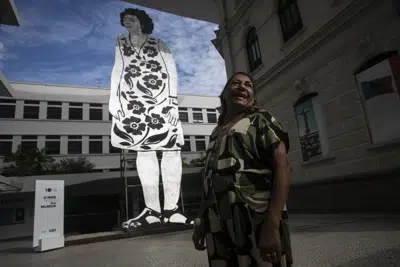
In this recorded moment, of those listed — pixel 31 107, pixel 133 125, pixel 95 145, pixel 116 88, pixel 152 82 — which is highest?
pixel 31 107

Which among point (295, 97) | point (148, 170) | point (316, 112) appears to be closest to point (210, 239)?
point (148, 170)

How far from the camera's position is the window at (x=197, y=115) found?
3120 cm

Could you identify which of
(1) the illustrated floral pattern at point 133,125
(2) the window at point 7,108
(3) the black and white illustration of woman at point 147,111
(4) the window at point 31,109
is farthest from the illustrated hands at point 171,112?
(2) the window at point 7,108

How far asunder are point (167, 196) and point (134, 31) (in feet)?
17.3

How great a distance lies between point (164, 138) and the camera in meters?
7.77

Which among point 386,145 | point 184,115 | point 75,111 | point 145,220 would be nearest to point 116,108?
point 145,220

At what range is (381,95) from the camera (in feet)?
18.6

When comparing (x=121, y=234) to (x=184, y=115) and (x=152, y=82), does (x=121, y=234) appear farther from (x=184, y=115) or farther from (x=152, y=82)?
(x=184, y=115)

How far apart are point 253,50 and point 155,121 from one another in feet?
17.4

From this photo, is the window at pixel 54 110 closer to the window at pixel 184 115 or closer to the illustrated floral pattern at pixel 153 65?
the window at pixel 184 115

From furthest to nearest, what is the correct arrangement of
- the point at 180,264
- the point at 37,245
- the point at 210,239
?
the point at 37,245, the point at 180,264, the point at 210,239

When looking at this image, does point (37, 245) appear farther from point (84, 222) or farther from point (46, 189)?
point (84, 222)

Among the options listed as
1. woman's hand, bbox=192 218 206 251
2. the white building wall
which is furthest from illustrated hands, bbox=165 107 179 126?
the white building wall

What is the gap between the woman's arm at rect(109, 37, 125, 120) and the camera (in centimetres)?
746
